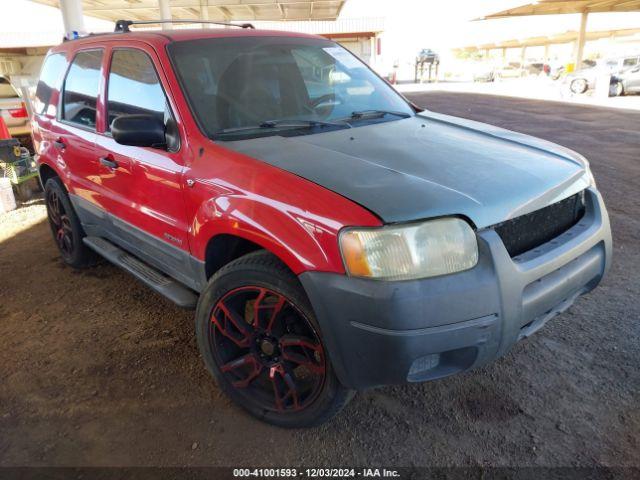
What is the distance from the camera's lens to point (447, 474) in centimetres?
207

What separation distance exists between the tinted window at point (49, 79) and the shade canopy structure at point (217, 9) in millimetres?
11881

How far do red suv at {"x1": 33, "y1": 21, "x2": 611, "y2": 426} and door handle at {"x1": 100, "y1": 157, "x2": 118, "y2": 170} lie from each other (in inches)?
0.7

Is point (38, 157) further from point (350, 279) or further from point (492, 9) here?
point (492, 9)

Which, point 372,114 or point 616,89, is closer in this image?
point 372,114

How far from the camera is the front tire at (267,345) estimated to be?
2121 millimetres

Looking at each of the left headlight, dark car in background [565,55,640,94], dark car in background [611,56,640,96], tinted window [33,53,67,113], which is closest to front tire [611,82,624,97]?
dark car in background [611,56,640,96]

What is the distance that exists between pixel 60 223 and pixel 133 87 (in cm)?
205

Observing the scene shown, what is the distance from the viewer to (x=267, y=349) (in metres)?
2.34

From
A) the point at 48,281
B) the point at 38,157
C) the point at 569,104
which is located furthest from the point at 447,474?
the point at 569,104

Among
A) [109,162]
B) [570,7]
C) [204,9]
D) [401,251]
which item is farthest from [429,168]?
[570,7]

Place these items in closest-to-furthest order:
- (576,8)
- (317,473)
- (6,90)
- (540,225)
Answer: (317,473)
(540,225)
(6,90)
(576,8)

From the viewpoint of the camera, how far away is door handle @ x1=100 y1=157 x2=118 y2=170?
3.12 meters

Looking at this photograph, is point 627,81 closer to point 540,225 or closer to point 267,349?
point 540,225

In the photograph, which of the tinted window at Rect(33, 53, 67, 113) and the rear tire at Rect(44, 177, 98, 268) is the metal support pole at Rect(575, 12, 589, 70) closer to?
the tinted window at Rect(33, 53, 67, 113)
